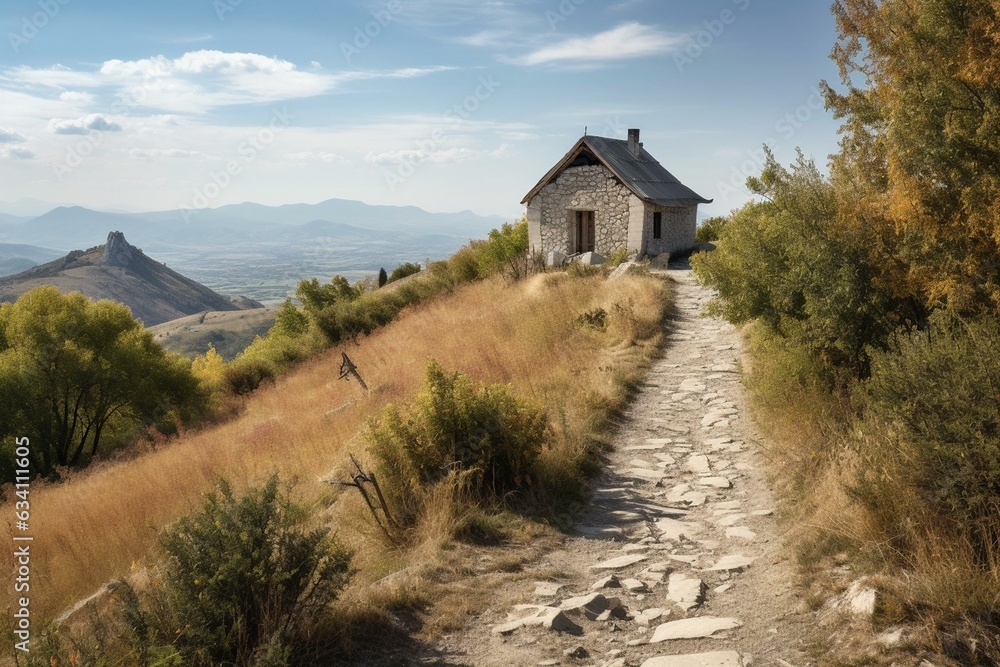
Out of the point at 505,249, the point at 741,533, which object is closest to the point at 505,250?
the point at 505,249

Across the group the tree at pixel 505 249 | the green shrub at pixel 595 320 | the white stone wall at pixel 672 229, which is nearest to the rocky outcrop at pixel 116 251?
the tree at pixel 505 249

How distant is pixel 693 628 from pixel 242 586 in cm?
279

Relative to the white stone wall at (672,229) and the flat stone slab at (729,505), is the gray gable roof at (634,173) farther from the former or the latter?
the flat stone slab at (729,505)

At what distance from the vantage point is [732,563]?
16.6 ft

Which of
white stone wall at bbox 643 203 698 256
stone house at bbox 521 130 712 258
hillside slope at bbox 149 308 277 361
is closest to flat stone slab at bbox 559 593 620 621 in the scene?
stone house at bbox 521 130 712 258

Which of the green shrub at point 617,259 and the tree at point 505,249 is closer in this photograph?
the green shrub at point 617,259

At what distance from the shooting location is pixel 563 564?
523cm

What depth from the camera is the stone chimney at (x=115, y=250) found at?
154875mm

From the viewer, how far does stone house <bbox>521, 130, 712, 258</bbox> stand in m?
23.3

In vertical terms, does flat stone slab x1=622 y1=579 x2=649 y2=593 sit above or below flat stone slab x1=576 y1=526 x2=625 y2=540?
above

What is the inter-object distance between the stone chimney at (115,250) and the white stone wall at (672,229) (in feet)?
533

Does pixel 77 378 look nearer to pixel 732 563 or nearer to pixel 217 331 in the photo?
pixel 732 563

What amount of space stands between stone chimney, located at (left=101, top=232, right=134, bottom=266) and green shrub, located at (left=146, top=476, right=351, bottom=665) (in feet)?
579

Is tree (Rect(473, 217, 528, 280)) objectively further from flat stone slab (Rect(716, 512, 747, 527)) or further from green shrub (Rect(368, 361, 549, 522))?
flat stone slab (Rect(716, 512, 747, 527))
